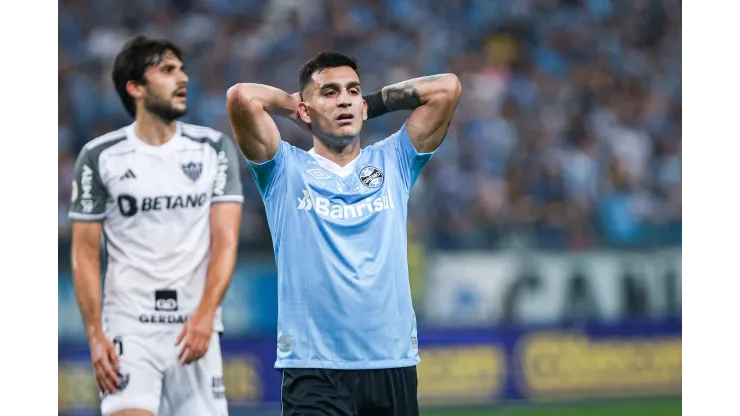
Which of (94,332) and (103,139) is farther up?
(103,139)

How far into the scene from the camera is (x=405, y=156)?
453 cm

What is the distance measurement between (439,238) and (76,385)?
12.0 feet

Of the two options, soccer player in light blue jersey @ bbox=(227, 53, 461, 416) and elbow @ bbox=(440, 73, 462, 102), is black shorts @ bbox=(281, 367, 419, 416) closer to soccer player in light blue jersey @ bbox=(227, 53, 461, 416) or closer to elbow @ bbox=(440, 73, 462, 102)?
soccer player in light blue jersey @ bbox=(227, 53, 461, 416)

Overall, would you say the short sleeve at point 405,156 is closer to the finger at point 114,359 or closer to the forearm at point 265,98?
the forearm at point 265,98

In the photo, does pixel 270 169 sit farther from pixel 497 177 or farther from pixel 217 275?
pixel 497 177

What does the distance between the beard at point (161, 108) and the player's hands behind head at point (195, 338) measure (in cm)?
113

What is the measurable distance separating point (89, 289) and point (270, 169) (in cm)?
150

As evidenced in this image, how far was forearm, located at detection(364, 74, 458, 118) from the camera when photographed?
15.2 ft

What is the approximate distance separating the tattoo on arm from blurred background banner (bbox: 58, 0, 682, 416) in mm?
4666

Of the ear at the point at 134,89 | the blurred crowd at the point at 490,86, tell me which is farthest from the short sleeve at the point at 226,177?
the blurred crowd at the point at 490,86

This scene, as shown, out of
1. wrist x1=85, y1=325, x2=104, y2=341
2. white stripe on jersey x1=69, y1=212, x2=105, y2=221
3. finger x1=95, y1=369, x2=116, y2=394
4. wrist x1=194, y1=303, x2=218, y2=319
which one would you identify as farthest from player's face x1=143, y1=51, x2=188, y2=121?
finger x1=95, y1=369, x2=116, y2=394

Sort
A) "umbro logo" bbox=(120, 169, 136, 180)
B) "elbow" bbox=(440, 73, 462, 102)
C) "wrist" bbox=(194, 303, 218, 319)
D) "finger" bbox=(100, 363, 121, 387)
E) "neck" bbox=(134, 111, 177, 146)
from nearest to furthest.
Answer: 1. "elbow" bbox=(440, 73, 462, 102)
2. "finger" bbox=(100, 363, 121, 387)
3. "wrist" bbox=(194, 303, 218, 319)
4. "umbro logo" bbox=(120, 169, 136, 180)
5. "neck" bbox=(134, 111, 177, 146)

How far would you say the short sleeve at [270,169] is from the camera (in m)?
4.33

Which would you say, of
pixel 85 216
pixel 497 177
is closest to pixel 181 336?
pixel 85 216
